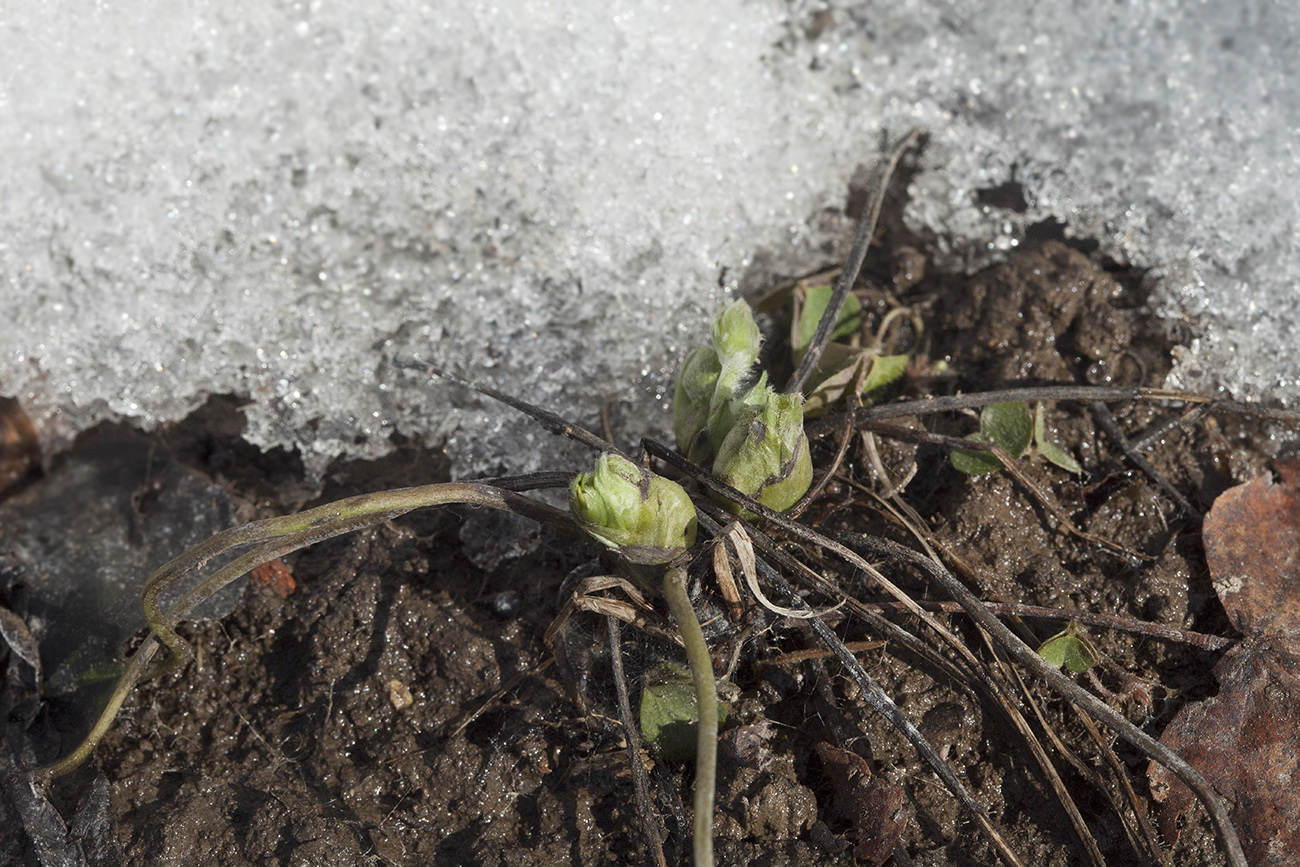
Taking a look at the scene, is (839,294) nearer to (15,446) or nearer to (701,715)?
(701,715)

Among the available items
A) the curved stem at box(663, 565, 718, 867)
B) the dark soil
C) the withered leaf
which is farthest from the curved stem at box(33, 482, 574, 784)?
the withered leaf

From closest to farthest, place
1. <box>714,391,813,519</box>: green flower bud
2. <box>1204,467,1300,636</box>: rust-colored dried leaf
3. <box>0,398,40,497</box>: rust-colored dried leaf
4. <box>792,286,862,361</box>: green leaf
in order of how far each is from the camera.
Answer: <box>714,391,813,519</box>: green flower bud, <box>1204,467,1300,636</box>: rust-colored dried leaf, <box>792,286,862,361</box>: green leaf, <box>0,398,40,497</box>: rust-colored dried leaf

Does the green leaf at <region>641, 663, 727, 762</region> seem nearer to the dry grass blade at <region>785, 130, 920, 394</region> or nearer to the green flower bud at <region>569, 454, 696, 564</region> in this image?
the green flower bud at <region>569, 454, 696, 564</region>

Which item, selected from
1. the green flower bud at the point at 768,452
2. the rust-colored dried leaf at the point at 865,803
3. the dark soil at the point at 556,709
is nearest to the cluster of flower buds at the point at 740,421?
the green flower bud at the point at 768,452

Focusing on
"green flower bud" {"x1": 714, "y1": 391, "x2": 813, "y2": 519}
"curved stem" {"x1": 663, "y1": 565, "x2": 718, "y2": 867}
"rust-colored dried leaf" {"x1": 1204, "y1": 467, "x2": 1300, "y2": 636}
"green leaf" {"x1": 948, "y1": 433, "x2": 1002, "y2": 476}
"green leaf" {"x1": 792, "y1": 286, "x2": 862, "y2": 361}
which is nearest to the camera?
"curved stem" {"x1": 663, "y1": 565, "x2": 718, "y2": 867}

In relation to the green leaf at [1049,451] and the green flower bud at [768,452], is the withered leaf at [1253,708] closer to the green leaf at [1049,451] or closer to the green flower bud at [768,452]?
the green leaf at [1049,451]

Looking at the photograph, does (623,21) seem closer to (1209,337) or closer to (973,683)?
(1209,337)
